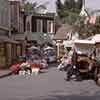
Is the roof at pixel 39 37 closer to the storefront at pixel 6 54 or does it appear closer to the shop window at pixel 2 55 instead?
the storefront at pixel 6 54

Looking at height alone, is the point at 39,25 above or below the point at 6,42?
below

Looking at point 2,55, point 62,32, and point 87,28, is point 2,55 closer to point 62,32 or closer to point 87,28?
point 87,28

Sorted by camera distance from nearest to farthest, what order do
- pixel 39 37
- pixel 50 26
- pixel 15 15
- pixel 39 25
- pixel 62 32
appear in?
pixel 15 15 < pixel 39 37 < pixel 39 25 < pixel 50 26 < pixel 62 32

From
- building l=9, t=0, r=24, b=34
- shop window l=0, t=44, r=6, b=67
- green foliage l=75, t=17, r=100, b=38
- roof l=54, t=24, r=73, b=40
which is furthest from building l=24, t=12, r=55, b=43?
shop window l=0, t=44, r=6, b=67

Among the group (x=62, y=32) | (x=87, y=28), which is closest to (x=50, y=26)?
(x=62, y=32)

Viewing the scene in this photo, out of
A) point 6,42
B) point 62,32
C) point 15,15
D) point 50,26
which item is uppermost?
point 15,15

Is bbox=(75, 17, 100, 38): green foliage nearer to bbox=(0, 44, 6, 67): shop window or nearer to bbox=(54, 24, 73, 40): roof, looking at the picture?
bbox=(0, 44, 6, 67): shop window

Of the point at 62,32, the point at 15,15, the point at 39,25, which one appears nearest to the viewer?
the point at 15,15

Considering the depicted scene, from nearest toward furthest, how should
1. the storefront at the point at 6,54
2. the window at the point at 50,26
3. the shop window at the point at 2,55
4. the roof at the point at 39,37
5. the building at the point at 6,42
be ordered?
1. the shop window at the point at 2,55
2. the storefront at the point at 6,54
3. the building at the point at 6,42
4. the roof at the point at 39,37
5. the window at the point at 50,26

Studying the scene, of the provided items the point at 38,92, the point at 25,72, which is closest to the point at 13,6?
the point at 25,72

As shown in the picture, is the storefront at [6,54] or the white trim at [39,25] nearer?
the storefront at [6,54]

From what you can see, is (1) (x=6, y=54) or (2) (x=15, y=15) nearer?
(1) (x=6, y=54)

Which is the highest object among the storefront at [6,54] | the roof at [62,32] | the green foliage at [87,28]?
the green foliage at [87,28]

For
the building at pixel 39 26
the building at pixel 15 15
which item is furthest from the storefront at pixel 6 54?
the building at pixel 39 26
